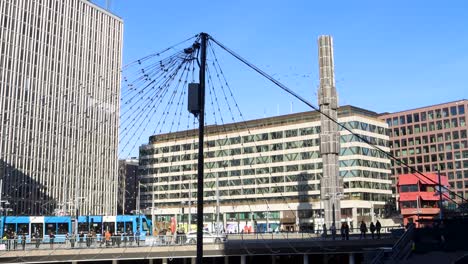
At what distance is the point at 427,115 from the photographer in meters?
143

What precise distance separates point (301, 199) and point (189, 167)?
3271cm

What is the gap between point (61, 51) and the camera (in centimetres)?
11669

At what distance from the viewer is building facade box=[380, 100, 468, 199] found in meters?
134

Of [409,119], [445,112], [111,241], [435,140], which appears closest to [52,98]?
[111,241]

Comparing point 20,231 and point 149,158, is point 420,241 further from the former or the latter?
point 149,158

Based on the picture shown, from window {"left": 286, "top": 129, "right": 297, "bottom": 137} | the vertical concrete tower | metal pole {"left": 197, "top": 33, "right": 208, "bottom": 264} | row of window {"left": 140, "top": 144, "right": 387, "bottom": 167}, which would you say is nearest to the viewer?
metal pole {"left": 197, "top": 33, "right": 208, "bottom": 264}

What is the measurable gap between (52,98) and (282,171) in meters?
53.7

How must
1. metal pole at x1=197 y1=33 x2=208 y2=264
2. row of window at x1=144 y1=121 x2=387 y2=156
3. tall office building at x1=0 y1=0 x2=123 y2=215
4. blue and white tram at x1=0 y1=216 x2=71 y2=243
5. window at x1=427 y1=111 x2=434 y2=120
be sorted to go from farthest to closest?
window at x1=427 y1=111 x2=434 y2=120, row of window at x1=144 y1=121 x2=387 y2=156, tall office building at x1=0 y1=0 x2=123 y2=215, blue and white tram at x1=0 y1=216 x2=71 y2=243, metal pole at x1=197 y1=33 x2=208 y2=264

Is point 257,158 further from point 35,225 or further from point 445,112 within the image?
point 35,225

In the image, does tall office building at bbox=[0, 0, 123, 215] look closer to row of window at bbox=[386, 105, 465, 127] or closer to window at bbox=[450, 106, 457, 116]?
row of window at bbox=[386, 105, 465, 127]

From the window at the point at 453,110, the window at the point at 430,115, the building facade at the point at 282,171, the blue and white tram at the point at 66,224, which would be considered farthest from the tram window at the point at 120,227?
the window at the point at 430,115

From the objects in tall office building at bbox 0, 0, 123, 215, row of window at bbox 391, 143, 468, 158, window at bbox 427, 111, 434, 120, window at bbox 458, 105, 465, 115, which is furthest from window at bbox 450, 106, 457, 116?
tall office building at bbox 0, 0, 123, 215

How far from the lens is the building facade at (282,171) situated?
113625mm

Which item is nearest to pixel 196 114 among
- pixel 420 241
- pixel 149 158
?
pixel 420 241
